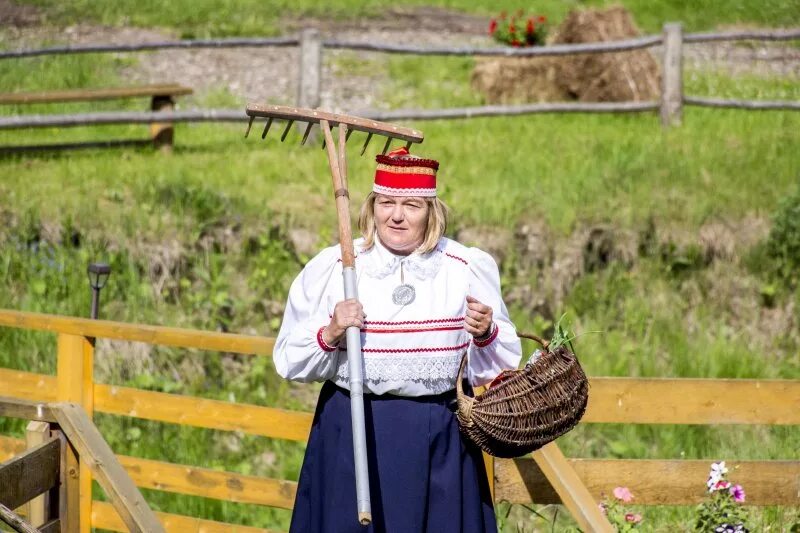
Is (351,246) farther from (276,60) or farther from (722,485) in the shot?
(276,60)

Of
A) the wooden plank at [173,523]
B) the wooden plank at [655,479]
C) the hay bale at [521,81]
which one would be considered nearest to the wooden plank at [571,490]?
the wooden plank at [655,479]

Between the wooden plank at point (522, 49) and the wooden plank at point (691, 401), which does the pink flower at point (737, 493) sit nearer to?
the wooden plank at point (691, 401)

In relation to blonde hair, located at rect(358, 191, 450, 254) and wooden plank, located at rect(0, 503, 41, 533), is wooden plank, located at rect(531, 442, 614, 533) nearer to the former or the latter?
blonde hair, located at rect(358, 191, 450, 254)

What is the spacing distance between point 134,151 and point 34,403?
5.92 metres

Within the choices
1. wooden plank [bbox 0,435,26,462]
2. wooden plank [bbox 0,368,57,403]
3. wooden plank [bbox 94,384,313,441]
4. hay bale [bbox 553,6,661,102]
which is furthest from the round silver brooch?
hay bale [bbox 553,6,661,102]

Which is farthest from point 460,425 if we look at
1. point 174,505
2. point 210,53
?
point 210,53

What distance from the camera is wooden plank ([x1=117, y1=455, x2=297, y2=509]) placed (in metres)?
4.73

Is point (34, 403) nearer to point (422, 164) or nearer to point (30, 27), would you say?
point (422, 164)

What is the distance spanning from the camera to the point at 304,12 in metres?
16.6

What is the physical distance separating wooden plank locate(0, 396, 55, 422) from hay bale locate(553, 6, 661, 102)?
28.2 feet

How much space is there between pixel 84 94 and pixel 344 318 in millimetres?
6193

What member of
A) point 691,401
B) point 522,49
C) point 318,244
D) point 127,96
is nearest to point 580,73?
point 522,49

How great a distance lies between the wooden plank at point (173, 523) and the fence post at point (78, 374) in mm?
86

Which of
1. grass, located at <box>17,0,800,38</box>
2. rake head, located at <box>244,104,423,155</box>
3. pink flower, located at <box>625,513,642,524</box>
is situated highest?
grass, located at <box>17,0,800,38</box>
